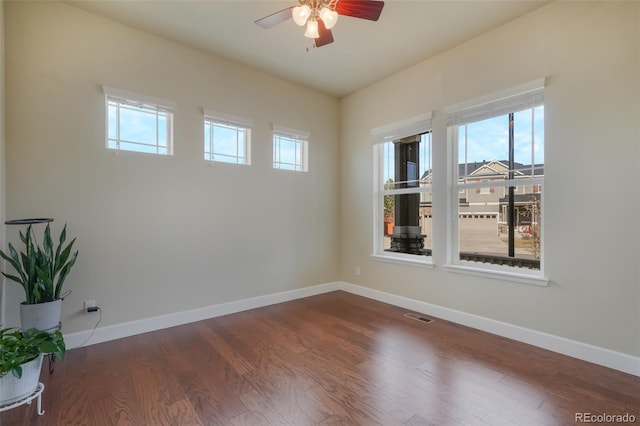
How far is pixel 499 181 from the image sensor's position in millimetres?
3086

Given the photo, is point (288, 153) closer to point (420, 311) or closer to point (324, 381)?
point (420, 311)

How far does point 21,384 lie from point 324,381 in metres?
1.85

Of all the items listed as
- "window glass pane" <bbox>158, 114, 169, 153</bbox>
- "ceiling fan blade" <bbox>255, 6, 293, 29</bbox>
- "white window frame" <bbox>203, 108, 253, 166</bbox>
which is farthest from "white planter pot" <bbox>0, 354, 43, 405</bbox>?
"ceiling fan blade" <bbox>255, 6, 293, 29</bbox>

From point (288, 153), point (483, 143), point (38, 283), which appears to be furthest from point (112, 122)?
point (483, 143)

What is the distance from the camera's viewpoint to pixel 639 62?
2232mm

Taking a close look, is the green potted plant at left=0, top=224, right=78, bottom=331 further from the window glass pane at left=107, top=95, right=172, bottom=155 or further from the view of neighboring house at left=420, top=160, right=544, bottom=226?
the view of neighboring house at left=420, top=160, right=544, bottom=226

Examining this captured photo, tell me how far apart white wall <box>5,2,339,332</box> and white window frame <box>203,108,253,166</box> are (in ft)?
0.29

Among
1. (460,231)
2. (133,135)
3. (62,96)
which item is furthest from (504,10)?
(62,96)

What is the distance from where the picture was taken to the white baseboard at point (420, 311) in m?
2.37

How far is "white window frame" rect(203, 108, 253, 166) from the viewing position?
350cm

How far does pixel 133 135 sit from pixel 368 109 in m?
3.07

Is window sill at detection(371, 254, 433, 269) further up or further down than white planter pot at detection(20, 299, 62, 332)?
further up

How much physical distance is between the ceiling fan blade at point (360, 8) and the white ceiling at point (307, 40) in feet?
2.20

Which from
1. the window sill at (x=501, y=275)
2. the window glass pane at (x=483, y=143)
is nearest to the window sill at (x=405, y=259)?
the window sill at (x=501, y=275)
